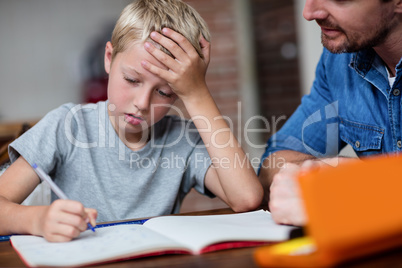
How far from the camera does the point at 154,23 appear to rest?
116 centimetres

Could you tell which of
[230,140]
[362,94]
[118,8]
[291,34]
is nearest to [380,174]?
[230,140]

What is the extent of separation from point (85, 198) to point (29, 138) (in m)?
0.22

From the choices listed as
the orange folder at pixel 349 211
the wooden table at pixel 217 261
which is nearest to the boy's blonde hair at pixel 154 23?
the wooden table at pixel 217 261

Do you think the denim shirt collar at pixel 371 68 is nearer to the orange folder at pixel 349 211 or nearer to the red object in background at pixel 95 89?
the orange folder at pixel 349 211

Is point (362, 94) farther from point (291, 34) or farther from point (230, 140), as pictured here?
point (291, 34)

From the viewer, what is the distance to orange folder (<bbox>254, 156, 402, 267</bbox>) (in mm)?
499

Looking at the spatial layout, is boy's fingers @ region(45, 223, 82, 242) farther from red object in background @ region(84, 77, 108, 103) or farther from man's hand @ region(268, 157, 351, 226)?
red object in background @ region(84, 77, 108, 103)

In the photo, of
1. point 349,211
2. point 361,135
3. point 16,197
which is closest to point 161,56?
point 16,197

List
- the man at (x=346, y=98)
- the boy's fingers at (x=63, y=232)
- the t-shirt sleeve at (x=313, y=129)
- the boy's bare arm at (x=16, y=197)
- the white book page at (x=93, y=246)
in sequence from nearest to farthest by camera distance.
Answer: the white book page at (x=93, y=246) < the boy's fingers at (x=63, y=232) < the boy's bare arm at (x=16, y=197) < the man at (x=346, y=98) < the t-shirt sleeve at (x=313, y=129)

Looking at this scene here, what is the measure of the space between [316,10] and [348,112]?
342 millimetres

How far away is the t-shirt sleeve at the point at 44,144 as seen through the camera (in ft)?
3.62

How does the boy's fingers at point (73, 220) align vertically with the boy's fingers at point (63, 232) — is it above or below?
above

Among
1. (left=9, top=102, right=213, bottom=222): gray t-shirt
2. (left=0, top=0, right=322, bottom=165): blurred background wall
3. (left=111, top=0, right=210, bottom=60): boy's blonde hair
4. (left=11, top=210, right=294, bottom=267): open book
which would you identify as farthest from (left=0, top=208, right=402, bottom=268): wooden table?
(left=0, top=0, right=322, bottom=165): blurred background wall

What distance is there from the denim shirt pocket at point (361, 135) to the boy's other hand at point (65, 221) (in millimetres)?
794
